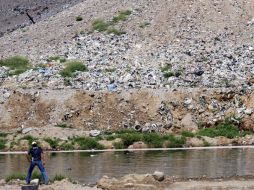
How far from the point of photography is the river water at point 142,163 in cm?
3068

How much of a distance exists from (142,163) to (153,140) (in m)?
9.81

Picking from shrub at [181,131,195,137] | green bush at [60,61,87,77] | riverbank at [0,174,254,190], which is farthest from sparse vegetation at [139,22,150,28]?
riverbank at [0,174,254,190]

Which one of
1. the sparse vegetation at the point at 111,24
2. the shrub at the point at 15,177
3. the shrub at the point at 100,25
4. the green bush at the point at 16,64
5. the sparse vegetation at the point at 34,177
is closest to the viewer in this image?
the sparse vegetation at the point at 34,177

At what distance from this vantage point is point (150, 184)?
2639 centimetres

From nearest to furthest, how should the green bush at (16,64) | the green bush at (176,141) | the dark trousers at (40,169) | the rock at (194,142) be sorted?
the dark trousers at (40,169), the green bush at (176,141), the rock at (194,142), the green bush at (16,64)

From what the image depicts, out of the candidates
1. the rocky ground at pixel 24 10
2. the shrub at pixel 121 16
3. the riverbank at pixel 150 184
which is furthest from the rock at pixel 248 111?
the rocky ground at pixel 24 10

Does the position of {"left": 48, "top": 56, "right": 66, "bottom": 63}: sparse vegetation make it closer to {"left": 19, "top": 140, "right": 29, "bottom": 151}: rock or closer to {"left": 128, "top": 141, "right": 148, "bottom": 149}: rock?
{"left": 19, "top": 140, "right": 29, "bottom": 151}: rock

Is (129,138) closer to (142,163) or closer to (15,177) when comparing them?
(142,163)

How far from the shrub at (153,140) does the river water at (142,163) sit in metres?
2.50

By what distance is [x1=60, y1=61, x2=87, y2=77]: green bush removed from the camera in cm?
5422

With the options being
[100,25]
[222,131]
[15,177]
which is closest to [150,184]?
[15,177]

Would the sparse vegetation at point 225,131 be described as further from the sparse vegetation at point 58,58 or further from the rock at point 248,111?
the sparse vegetation at point 58,58

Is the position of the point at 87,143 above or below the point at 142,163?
above

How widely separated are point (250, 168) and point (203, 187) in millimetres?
6281
